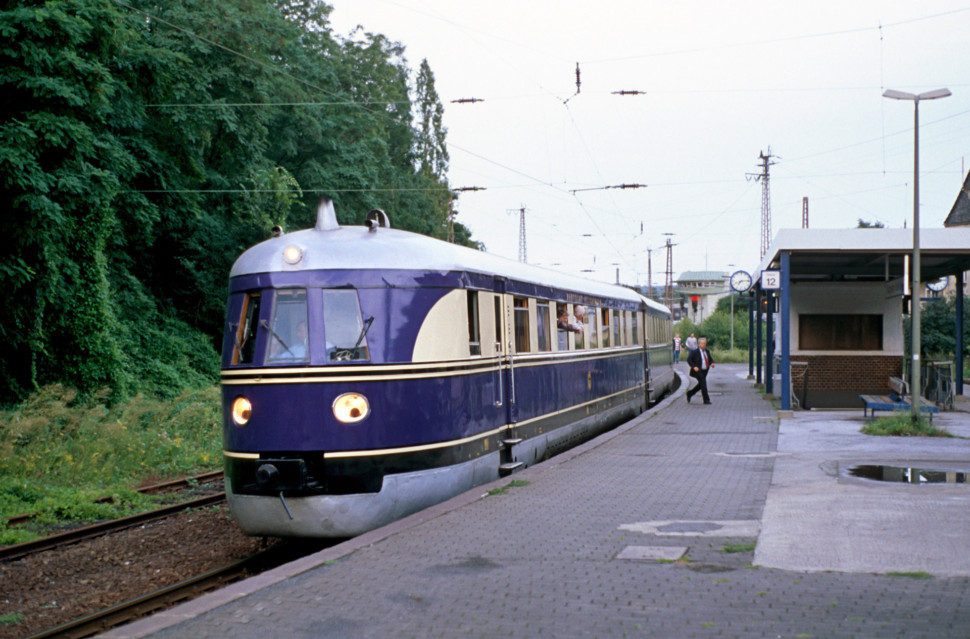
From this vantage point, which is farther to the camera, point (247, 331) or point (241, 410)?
point (247, 331)

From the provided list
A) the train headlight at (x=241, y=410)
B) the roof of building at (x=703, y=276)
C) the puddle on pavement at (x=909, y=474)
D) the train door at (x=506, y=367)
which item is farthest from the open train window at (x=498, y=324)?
the roof of building at (x=703, y=276)

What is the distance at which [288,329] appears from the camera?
920 cm

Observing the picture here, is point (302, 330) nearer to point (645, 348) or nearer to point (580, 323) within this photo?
point (580, 323)

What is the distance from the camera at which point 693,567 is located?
7.20 m

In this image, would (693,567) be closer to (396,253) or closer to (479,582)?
(479,582)

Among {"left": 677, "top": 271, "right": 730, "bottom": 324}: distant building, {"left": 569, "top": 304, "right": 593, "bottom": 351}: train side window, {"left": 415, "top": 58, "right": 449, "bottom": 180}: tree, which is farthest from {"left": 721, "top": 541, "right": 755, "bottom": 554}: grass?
{"left": 677, "top": 271, "right": 730, "bottom": 324}: distant building

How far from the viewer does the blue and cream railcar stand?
884 centimetres

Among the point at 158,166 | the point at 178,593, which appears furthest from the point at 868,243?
the point at 158,166

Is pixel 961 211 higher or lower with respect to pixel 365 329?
higher

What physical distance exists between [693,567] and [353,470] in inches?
126

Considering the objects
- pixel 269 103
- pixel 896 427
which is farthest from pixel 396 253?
pixel 269 103

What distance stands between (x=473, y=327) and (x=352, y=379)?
2.10 meters

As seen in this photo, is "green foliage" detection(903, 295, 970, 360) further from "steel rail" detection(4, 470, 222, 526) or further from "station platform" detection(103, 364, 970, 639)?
"steel rail" detection(4, 470, 222, 526)

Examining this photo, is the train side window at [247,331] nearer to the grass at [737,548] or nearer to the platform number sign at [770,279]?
the grass at [737,548]
